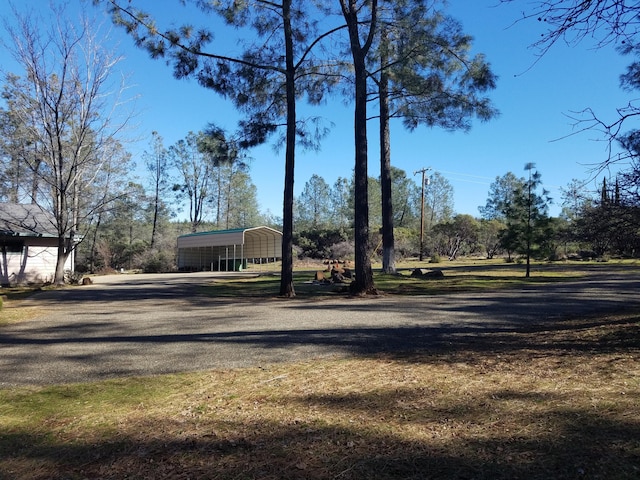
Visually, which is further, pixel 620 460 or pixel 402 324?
pixel 402 324

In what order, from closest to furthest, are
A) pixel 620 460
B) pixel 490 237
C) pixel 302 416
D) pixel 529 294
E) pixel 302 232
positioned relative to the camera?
pixel 620 460 → pixel 302 416 → pixel 529 294 → pixel 490 237 → pixel 302 232

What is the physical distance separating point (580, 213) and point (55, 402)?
6813 mm

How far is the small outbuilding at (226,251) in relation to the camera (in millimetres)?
38750

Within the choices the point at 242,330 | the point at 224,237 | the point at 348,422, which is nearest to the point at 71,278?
the point at 224,237

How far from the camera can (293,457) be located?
269 cm

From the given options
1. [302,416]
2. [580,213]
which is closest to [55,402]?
[302,416]

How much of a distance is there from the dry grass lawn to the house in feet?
66.0

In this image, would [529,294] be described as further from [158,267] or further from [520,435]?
[158,267]

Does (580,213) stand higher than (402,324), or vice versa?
(580,213)

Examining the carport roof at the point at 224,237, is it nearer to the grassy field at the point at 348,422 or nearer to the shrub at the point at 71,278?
the shrub at the point at 71,278

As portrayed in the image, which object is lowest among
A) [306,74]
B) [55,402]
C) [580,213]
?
[55,402]

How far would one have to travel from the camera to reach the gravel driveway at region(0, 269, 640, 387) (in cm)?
526

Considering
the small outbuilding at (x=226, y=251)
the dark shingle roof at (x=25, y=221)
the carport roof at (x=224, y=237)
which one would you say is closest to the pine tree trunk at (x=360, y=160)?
the dark shingle roof at (x=25, y=221)

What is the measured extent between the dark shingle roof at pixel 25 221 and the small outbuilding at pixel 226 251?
15.3 m
